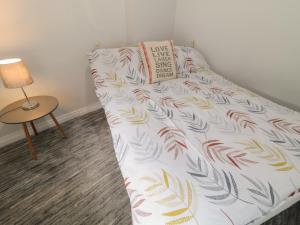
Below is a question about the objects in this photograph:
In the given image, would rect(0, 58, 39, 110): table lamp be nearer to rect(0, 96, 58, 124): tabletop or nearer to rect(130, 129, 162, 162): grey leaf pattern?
rect(0, 96, 58, 124): tabletop

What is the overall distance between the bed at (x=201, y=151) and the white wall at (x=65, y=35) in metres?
0.44

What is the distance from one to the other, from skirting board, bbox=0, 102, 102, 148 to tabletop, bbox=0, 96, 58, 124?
0.35 metres

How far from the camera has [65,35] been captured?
1.74 m

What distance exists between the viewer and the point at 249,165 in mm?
884

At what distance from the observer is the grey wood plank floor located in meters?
1.23

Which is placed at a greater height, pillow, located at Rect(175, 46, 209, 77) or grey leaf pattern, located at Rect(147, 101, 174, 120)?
pillow, located at Rect(175, 46, 209, 77)

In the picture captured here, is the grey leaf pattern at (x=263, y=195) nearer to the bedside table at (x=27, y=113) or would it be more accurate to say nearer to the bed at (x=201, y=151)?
the bed at (x=201, y=151)

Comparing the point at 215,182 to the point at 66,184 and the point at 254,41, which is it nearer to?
the point at 66,184

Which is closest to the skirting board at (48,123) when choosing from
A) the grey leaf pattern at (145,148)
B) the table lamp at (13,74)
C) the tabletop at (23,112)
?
the tabletop at (23,112)

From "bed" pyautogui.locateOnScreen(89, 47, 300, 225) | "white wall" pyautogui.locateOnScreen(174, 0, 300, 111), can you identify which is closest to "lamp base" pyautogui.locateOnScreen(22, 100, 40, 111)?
"bed" pyautogui.locateOnScreen(89, 47, 300, 225)

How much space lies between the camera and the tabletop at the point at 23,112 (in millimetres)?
1432

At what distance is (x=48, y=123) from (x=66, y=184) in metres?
0.86

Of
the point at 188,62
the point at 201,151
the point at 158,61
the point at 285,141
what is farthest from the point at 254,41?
the point at 201,151

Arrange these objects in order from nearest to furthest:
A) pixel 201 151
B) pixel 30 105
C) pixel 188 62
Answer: pixel 201 151, pixel 30 105, pixel 188 62
